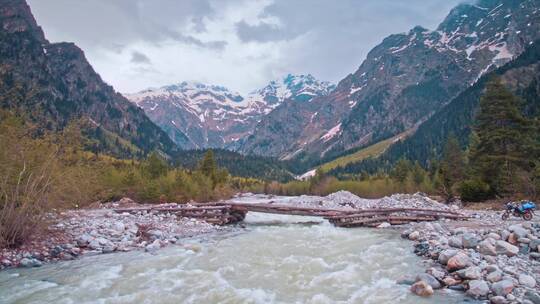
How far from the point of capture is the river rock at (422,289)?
429 inches

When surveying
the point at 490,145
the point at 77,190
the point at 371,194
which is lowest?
the point at 371,194

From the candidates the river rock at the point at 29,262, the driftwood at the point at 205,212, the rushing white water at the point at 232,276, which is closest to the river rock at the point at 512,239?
the rushing white water at the point at 232,276

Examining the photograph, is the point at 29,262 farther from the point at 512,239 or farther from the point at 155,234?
the point at 512,239

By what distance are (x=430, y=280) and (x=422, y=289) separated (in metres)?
0.87

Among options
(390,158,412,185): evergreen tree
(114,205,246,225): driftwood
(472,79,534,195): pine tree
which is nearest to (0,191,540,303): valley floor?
(114,205,246,225): driftwood

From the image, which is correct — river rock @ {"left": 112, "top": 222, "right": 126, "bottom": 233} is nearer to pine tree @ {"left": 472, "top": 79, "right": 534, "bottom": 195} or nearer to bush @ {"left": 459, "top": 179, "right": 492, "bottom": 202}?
pine tree @ {"left": 472, "top": 79, "right": 534, "bottom": 195}

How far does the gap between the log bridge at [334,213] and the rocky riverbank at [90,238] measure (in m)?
3.73

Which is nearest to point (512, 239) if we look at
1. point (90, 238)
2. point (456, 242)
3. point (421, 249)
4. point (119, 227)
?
point (456, 242)

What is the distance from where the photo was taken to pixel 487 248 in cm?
1402

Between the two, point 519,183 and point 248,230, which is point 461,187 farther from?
point 248,230

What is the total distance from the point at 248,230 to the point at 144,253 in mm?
11236

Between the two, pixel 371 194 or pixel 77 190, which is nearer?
pixel 77 190

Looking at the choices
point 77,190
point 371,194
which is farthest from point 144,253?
point 371,194

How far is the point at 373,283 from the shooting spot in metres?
12.4
